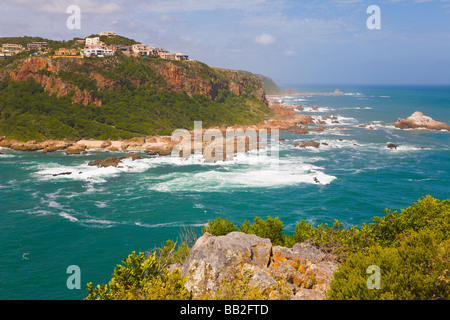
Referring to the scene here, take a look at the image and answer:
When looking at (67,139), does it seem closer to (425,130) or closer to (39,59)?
(39,59)

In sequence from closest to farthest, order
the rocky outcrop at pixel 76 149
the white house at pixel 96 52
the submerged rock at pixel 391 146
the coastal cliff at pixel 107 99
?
the rocky outcrop at pixel 76 149 < the submerged rock at pixel 391 146 < the coastal cliff at pixel 107 99 < the white house at pixel 96 52

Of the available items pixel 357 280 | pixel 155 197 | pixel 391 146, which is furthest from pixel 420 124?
pixel 357 280

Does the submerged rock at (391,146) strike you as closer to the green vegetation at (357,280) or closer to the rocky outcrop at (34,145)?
the green vegetation at (357,280)

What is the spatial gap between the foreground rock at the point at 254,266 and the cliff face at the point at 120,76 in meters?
105

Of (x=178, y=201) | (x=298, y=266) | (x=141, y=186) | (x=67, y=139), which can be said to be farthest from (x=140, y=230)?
(x=67, y=139)

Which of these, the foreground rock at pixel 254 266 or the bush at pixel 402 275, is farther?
the foreground rock at pixel 254 266

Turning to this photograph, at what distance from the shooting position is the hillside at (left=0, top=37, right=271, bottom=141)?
95.1 metres

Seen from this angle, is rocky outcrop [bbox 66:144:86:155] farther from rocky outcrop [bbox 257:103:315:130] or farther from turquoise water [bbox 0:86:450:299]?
rocky outcrop [bbox 257:103:315:130]

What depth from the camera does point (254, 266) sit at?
15.9 meters

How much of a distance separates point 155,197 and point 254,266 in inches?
1627

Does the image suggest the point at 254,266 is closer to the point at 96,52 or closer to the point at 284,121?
the point at 284,121

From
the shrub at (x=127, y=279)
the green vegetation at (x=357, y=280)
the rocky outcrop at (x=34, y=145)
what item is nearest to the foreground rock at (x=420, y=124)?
the green vegetation at (x=357, y=280)

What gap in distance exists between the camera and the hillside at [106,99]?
9506cm

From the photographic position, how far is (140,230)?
4303 cm
